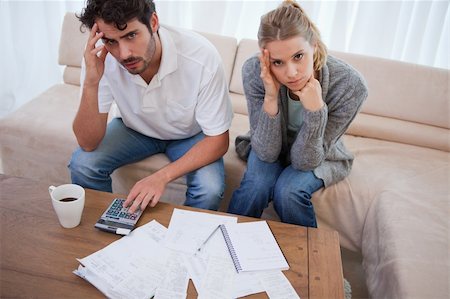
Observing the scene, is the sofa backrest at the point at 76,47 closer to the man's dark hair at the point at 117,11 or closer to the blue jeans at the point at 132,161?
the blue jeans at the point at 132,161

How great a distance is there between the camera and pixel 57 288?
35.5 inches

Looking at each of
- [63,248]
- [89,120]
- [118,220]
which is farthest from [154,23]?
[63,248]

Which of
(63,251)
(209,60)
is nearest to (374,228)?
(209,60)

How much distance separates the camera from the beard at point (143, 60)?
1280 mm

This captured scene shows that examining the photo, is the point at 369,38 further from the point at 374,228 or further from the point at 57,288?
the point at 57,288

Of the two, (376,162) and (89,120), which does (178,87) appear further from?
(376,162)

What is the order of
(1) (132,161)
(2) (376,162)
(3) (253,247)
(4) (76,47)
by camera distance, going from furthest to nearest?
(4) (76,47) < (2) (376,162) < (1) (132,161) < (3) (253,247)

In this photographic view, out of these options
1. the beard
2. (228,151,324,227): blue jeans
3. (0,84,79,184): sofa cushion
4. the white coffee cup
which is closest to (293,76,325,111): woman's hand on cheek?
(228,151,324,227): blue jeans

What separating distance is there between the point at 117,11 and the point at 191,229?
66cm

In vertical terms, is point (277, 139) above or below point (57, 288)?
above

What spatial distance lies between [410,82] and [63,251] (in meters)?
1.58

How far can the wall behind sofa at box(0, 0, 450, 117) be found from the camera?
210cm

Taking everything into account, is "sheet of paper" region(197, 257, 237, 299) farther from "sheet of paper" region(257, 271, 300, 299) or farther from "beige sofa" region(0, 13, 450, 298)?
"beige sofa" region(0, 13, 450, 298)

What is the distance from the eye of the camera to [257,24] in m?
2.27
